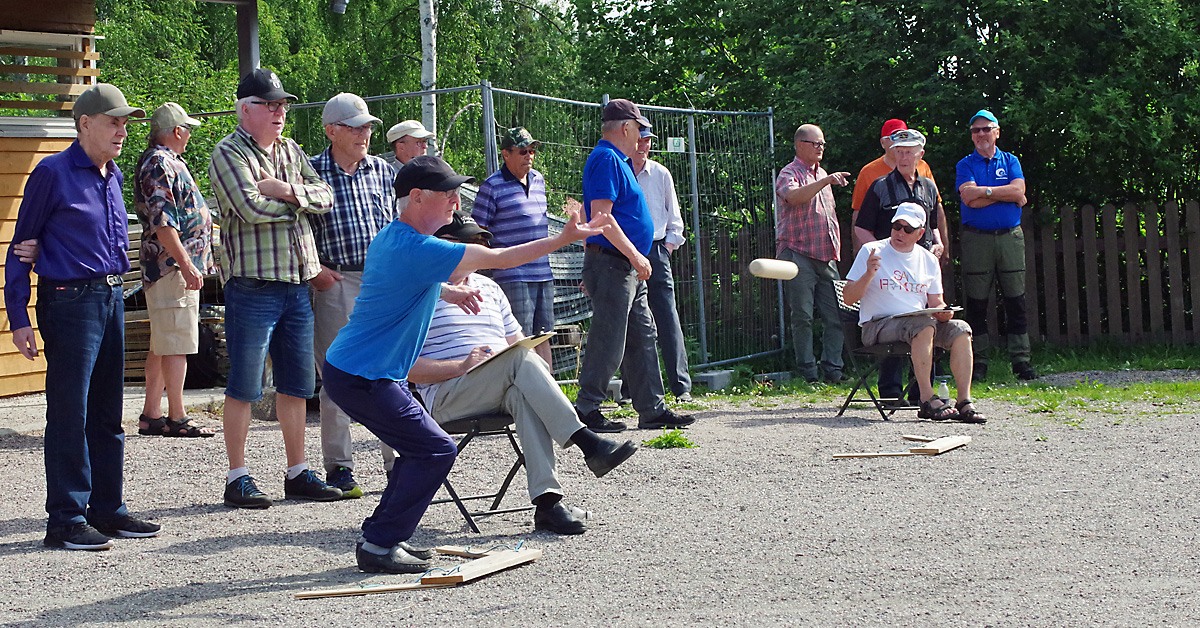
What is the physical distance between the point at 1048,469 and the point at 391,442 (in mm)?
3529

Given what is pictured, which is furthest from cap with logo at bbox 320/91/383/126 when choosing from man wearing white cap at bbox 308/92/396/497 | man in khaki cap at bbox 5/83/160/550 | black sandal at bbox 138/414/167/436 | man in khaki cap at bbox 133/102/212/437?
black sandal at bbox 138/414/167/436

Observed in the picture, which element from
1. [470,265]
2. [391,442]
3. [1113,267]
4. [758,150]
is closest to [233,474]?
[391,442]

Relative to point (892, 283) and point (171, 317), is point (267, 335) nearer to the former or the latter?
point (171, 317)

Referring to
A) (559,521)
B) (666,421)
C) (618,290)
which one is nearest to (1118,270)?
(666,421)

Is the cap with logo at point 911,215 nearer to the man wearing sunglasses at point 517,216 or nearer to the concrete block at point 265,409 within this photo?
the man wearing sunglasses at point 517,216

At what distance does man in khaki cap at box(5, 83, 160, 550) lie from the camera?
5262mm

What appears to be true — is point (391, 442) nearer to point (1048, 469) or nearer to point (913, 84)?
point (1048, 469)

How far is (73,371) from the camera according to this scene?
17.3 feet

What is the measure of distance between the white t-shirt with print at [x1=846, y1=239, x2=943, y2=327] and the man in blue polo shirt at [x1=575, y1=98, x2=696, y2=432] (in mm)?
1550

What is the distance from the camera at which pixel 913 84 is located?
12.4m

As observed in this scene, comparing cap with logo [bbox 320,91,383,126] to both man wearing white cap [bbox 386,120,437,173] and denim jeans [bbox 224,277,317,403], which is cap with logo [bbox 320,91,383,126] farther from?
man wearing white cap [bbox 386,120,437,173]

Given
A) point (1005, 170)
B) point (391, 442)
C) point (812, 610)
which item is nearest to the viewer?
point (812, 610)

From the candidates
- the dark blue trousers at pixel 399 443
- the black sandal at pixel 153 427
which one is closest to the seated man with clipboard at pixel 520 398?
the dark blue trousers at pixel 399 443

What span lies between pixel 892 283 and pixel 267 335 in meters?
4.42
